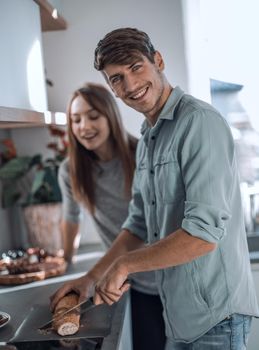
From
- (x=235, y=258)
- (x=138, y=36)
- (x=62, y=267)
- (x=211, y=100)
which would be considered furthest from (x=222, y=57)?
(x=62, y=267)

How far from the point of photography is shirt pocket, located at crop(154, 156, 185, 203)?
86cm

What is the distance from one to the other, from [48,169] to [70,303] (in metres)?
0.76

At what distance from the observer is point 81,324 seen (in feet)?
3.17

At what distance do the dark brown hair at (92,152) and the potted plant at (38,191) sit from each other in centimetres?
27

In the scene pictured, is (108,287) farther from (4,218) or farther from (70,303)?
(4,218)

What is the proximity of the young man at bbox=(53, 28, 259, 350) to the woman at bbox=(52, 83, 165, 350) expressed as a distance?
13.5 inches

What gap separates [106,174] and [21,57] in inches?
16.8

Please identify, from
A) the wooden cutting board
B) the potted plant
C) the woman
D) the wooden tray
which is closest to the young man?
the wooden cutting board

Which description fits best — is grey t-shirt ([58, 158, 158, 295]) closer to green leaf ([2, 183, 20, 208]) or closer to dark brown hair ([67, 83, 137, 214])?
dark brown hair ([67, 83, 137, 214])

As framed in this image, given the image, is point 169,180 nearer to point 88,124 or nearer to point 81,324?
point 81,324

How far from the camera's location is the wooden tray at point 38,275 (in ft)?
4.31

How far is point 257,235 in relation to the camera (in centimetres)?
148

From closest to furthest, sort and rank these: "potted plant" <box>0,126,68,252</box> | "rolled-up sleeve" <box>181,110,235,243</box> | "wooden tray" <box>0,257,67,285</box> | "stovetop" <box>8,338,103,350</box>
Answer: "rolled-up sleeve" <box>181,110,235,243</box> < "stovetop" <box>8,338,103,350</box> < "wooden tray" <box>0,257,67,285</box> < "potted plant" <box>0,126,68,252</box>

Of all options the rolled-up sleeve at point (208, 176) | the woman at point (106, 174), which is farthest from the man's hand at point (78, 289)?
the rolled-up sleeve at point (208, 176)
